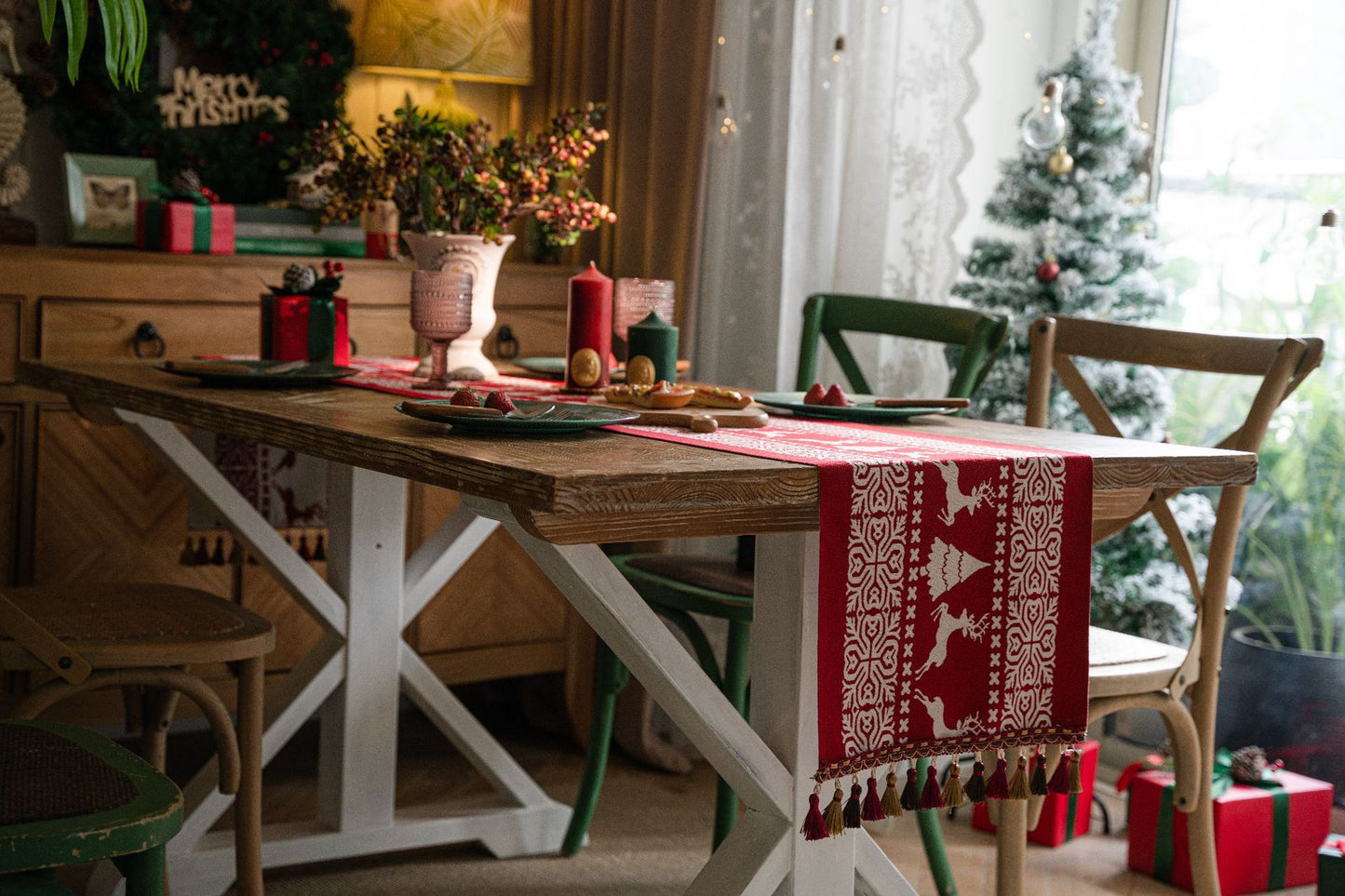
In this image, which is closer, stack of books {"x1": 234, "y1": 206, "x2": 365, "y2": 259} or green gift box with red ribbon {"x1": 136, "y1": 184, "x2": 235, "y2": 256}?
green gift box with red ribbon {"x1": 136, "y1": 184, "x2": 235, "y2": 256}

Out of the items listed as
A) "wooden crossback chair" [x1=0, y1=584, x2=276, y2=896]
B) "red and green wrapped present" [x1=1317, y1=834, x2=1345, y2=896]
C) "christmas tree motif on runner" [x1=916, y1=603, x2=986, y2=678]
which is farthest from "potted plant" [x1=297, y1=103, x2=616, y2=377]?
"red and green wrapped present" [x1=1317, y1=834, x2=1345, y2=896]

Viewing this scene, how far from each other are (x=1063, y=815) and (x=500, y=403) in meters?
1.58

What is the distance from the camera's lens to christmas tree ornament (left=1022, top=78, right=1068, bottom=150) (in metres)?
2.70

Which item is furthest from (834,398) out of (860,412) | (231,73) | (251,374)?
(231,73)

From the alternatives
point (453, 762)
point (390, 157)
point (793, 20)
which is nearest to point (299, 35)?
point (793, 20)

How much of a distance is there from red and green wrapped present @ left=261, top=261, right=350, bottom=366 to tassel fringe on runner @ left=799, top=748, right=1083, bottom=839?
3.69 ft

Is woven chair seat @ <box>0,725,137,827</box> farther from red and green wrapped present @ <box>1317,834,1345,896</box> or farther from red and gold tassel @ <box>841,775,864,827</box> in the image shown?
red and green wrapped present @ <box>1317,834,1345,896</box>

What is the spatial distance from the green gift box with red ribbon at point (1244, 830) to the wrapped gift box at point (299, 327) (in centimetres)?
153

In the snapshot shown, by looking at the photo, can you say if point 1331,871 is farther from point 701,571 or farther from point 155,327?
point 155,327

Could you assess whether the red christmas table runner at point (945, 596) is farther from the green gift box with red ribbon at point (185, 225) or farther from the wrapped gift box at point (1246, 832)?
the green gift box with red ribbon at point (185, 225)

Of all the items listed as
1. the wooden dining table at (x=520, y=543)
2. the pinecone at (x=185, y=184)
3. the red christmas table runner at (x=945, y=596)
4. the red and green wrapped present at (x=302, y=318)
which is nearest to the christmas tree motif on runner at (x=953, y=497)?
the red christmas table runner at (x=945, y=596)

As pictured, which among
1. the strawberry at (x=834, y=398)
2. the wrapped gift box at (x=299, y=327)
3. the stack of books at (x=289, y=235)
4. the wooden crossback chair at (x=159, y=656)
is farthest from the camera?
the stack of books at (x=289, y=235)

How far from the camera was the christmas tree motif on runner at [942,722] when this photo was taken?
1.48 meters

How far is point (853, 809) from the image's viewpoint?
1510mm
